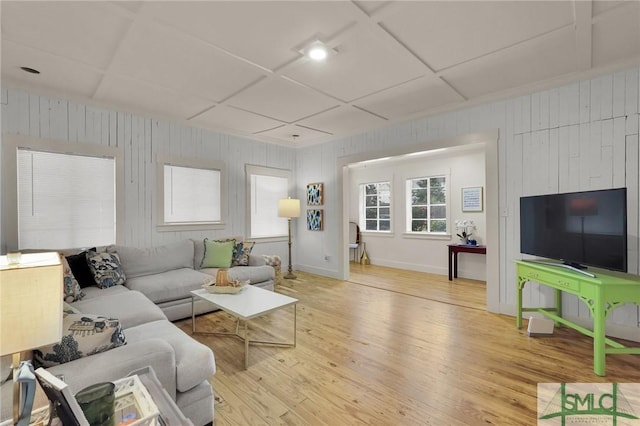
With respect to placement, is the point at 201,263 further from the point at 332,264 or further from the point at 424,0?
the point at 424,0

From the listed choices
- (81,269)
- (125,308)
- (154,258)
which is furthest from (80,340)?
(154,258)

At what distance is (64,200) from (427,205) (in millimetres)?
6032

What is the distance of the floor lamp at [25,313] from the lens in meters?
0.81

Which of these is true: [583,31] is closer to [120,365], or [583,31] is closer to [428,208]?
[120,365]

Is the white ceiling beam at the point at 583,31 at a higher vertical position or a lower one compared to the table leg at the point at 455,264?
higher

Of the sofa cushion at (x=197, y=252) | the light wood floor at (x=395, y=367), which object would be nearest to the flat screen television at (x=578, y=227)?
the light wood floor at (x=395, y=367)

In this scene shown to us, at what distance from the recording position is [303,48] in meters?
2.42

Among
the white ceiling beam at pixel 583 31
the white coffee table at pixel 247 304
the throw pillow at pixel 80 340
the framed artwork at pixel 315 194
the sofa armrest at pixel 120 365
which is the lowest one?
the white coffee table at pixel 247 304

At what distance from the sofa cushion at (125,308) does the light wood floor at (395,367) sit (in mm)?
647

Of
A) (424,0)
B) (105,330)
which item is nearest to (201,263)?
(105,330)

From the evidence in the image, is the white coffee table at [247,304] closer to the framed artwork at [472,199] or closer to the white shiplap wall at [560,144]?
the white shiplap wall at [560,144]

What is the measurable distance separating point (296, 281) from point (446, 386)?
3.36m

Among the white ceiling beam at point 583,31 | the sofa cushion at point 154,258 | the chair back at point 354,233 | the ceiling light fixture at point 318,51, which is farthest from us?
the chair back at point 354,233

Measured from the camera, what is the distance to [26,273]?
33.1 inches
